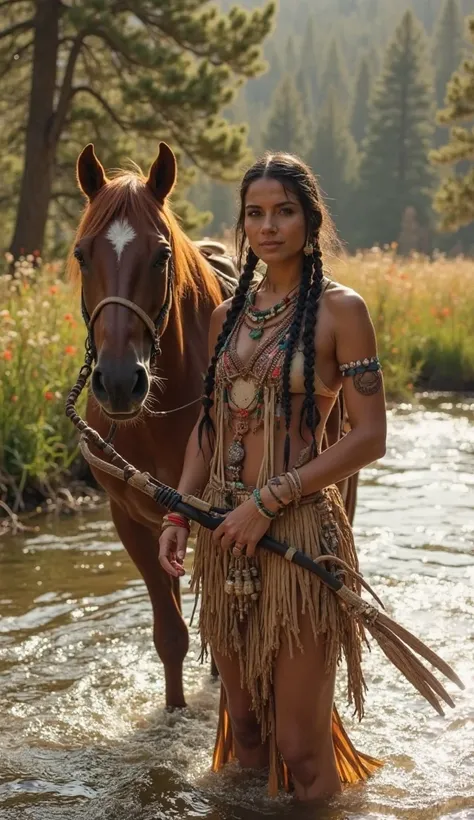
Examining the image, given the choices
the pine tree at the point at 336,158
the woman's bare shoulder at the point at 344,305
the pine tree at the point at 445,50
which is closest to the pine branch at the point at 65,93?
the woman's bare shoulder at the point at 344,305

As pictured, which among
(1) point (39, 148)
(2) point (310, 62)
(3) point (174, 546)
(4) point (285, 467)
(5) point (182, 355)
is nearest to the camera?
(4) point (285, 467)

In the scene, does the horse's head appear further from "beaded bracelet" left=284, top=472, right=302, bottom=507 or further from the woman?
"beaded bracelet" left=284, top=472, right=302, bottom=507

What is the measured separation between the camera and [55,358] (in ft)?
26.1

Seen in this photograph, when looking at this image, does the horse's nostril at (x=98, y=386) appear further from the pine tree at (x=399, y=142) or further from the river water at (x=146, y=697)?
the pine tree at (x=399, y=142)

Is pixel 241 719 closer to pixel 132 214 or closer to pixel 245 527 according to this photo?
pixel 245 527

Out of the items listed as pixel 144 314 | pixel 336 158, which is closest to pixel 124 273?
pixel 144 314

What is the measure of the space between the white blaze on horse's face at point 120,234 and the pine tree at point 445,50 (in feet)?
250

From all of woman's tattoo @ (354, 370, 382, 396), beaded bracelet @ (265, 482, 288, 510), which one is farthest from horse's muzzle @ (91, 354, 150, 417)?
woman's tattoo @ (354, 370, 382, 396)

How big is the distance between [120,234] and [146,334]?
33cm

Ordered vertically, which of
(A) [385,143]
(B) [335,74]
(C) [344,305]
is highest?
(B) [335,74]

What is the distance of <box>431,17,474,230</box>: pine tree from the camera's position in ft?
58.1

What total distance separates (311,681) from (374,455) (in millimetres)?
645

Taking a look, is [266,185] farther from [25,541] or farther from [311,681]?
[25,541]

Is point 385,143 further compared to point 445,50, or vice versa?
point 445,50
